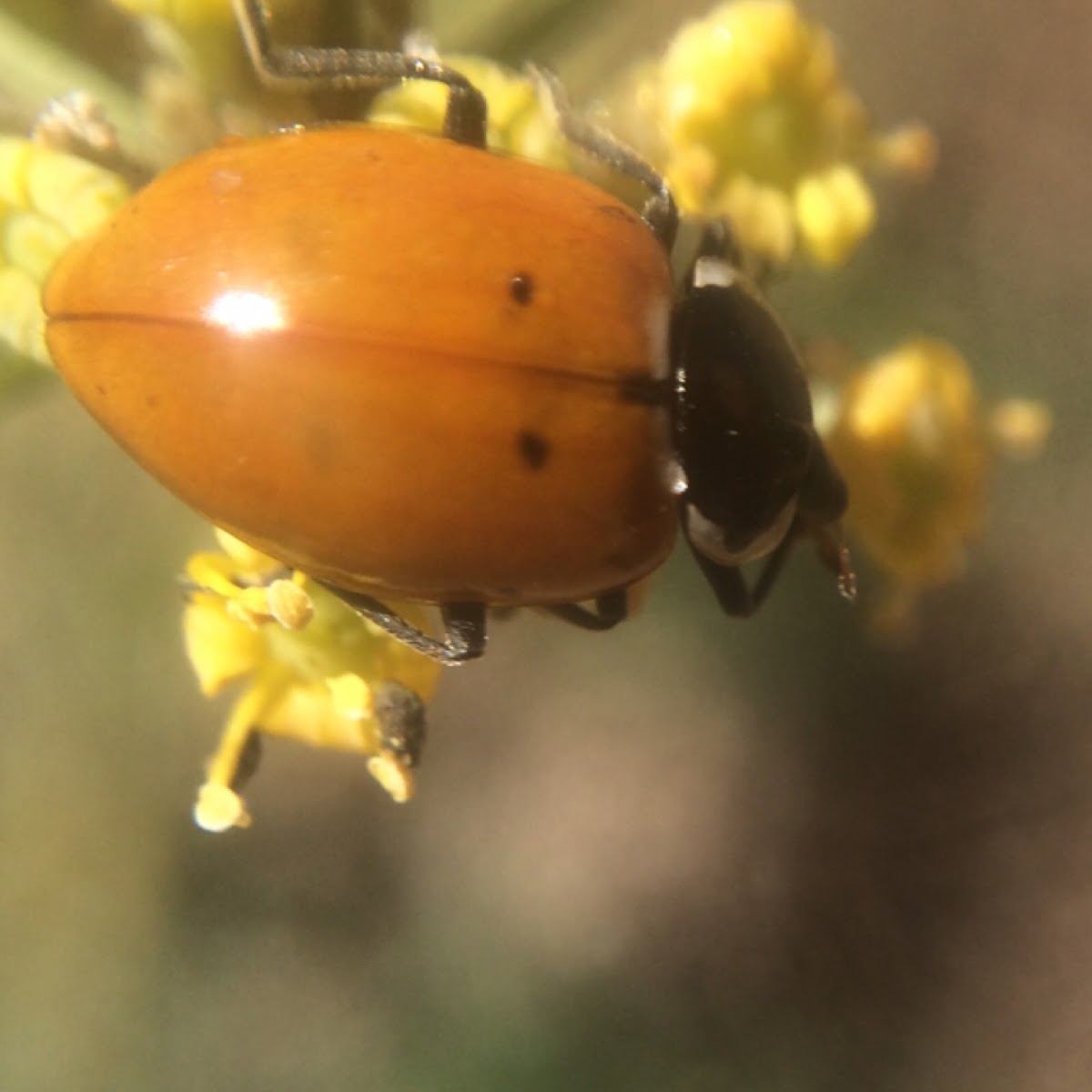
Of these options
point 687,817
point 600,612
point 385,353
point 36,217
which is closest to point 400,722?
point 600,612

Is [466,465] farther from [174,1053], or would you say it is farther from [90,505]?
[174,1053]

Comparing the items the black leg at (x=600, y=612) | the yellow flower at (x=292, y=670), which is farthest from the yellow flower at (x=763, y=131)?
the yellow flower at (x=292, y=670)

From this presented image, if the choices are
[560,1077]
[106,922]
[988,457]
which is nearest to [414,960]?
[560,1077]

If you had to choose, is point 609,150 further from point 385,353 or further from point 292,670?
point 292,670

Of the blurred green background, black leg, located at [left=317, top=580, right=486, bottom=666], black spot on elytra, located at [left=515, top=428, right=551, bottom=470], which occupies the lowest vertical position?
the blurred green background

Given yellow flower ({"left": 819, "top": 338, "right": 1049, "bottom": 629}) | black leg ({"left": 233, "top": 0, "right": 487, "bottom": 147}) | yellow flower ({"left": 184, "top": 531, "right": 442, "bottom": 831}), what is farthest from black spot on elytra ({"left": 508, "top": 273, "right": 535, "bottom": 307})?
yellow flower ({"left": 819, "top": 338, "right": 1049, "bottom": 629})

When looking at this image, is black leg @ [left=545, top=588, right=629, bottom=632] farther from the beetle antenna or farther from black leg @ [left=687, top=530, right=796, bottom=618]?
the beetle antenna
